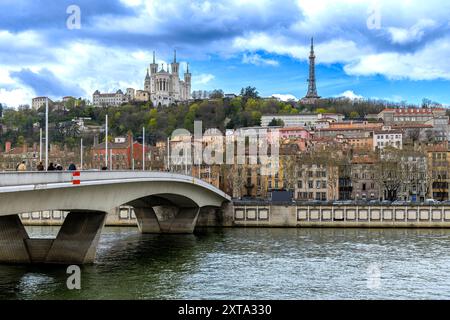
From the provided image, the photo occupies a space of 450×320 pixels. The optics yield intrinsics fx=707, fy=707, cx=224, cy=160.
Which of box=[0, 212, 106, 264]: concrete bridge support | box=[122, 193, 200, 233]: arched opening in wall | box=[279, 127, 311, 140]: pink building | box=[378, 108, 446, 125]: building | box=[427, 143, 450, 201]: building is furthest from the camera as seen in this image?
box=[378, 108, 446, 125]: building

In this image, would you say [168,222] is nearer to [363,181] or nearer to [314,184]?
[314,184]

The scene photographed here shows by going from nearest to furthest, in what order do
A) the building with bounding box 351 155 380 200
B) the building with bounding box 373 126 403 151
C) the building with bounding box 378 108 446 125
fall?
1. the building with bounding box 351 155 380 200
2. the building with bounding box 373 126 403 151
3. the building with bounding box 378 108 446 125

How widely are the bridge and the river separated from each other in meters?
0.93

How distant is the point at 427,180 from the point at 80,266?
59.8 metres

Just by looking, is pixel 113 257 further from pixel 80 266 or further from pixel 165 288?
pixel 165 288

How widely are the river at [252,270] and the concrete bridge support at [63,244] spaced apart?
2.36 ft

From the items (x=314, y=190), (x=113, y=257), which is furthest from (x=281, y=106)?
(x=113, y=257)

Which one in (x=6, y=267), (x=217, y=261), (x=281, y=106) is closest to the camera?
(x=6, y=267)

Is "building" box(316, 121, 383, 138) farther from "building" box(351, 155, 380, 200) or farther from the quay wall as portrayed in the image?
the quay wall

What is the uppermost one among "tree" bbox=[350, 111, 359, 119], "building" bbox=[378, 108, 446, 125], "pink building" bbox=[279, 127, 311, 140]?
"tree" bbox=[350, 111, 359, 119]

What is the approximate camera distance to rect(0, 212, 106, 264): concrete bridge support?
3422cm

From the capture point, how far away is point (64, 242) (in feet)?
113

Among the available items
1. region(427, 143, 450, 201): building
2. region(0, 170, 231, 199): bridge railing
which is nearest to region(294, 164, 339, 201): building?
region(427, 143, 450, 201): building

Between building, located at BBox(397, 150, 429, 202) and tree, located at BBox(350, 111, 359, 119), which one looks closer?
building, located at BBox(397, 150, 429, 202)
